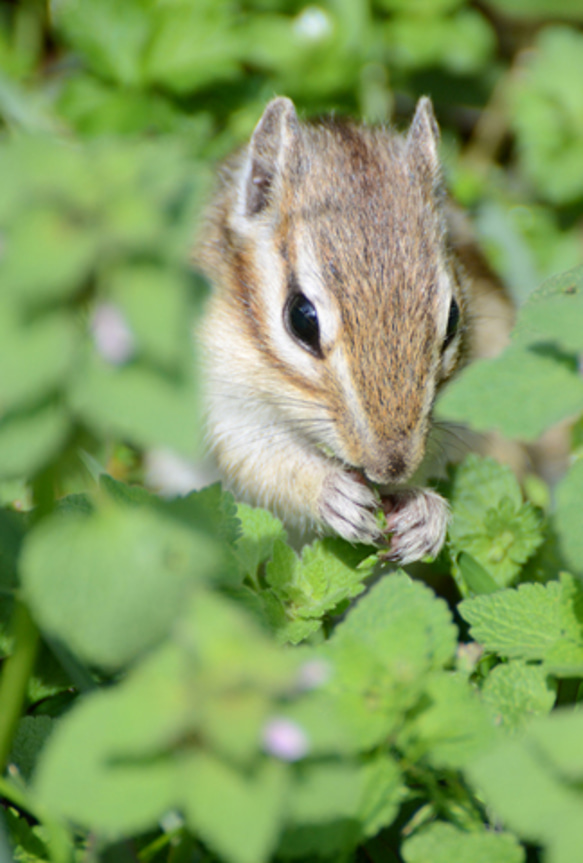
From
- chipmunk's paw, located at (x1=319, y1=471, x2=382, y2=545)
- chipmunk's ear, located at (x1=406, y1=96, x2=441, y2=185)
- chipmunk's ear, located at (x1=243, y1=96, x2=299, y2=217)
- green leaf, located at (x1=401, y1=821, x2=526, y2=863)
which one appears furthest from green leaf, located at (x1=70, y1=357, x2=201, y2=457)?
chipmunk's ear, located at (x1=406, y1=96, x2=441, y2=185)

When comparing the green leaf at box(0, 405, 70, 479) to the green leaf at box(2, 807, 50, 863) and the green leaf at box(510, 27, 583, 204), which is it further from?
the green leaf at box(510, 27, 583, 204)

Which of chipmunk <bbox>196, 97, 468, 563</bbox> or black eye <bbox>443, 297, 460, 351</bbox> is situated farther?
black eye <bbox>443, 297, 460, 351</bbox>

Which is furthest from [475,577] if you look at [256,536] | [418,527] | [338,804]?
[338,804]

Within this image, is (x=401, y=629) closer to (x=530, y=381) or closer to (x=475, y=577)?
(x=530, y=381)

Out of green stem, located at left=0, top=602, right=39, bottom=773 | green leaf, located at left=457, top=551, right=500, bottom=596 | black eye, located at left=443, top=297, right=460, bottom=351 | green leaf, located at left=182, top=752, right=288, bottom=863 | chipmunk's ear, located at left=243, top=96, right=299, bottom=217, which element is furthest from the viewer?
chipmunk's ear, located at left=243, top=96, right=299, bottom=217

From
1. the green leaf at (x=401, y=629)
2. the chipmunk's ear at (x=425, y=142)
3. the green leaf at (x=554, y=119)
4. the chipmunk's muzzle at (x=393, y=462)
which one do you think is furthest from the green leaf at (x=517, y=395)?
the green leaf at (x=554, y=119)

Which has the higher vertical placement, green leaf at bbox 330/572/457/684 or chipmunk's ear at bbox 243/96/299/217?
chipmunk's ear at bbox 243/96/299/217

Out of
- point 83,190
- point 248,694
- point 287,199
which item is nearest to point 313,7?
point 287,199
